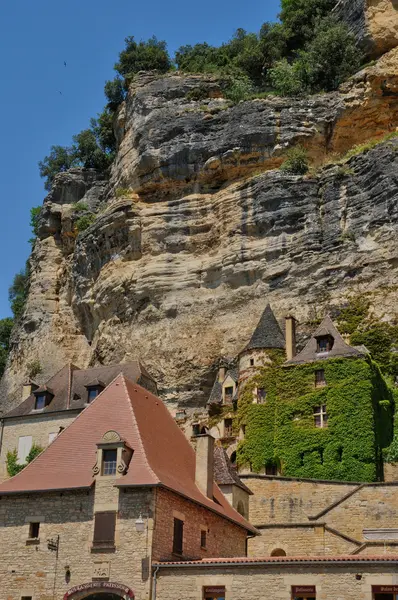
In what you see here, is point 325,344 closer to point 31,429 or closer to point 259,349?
point 259,349

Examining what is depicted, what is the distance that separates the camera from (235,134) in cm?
4575

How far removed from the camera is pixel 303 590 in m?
18.2

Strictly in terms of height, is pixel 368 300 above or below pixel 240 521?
above

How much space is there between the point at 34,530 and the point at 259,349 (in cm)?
1762

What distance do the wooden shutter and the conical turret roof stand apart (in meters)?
17.6

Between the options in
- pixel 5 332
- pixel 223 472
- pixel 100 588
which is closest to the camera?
pixel 100 588

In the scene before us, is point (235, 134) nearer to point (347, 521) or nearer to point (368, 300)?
point (368, 300)

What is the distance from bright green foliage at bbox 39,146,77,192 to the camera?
63688 mm

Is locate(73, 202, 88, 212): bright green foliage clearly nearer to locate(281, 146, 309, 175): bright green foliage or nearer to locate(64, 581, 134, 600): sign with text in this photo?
locate(281, 146, 309, 175): bright green foliage

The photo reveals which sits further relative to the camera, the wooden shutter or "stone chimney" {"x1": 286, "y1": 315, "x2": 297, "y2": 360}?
"stone chimney" {"x1": 286, "y1": 315, "x2": 297, "y2": 360}

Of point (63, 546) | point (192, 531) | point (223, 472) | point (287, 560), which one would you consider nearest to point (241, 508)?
point (223, 472)

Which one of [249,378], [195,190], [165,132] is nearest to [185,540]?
[249,378]

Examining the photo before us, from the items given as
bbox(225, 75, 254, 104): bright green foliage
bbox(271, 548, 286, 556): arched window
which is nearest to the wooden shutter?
bbox(271, 548, 286, 556): arched window

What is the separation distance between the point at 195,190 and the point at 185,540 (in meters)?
28.8
